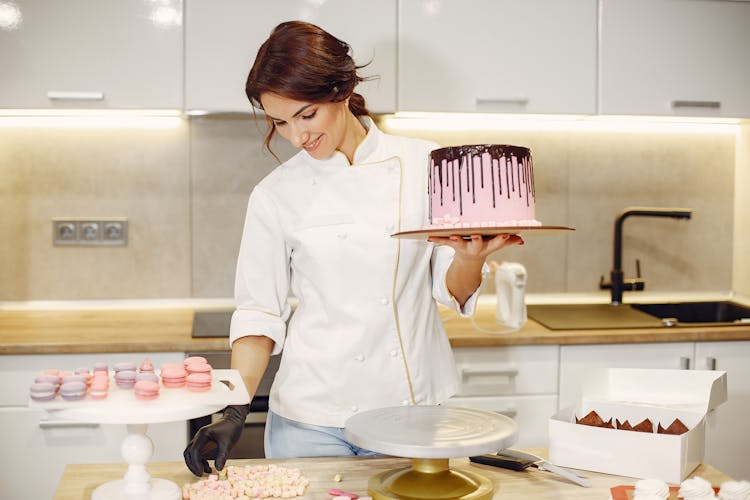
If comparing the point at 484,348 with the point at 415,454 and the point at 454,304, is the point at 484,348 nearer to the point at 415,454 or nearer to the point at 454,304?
the point at 454,304

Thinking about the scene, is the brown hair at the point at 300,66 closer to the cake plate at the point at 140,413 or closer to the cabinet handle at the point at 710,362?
the cake plate at the point at 140,413

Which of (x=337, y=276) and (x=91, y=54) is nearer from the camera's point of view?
(x=337, y=276)

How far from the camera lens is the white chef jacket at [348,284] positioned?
5.28 feet

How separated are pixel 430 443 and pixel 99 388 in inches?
17.7

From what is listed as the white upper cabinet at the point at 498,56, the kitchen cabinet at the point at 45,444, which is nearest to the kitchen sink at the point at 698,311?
the white upper cabinet at the point at 498,56

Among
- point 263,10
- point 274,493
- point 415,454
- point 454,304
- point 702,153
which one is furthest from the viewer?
point 702,153

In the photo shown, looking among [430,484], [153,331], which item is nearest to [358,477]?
[430,484]

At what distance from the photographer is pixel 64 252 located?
271 cm

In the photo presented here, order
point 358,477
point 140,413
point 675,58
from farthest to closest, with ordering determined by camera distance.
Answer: point 675,58
point 358,477
point 140,413

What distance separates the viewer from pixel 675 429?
136 centimetres

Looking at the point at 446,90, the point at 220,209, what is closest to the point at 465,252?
the point at 446,90

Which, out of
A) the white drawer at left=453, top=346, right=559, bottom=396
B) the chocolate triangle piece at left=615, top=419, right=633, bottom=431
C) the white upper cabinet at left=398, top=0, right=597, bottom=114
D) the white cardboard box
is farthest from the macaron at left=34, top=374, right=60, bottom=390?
the white upper cabinet at left=398, top=0, right=597, bottom=114

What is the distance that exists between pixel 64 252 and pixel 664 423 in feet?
6.50

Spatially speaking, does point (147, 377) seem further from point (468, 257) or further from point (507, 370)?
point (507, 370)
